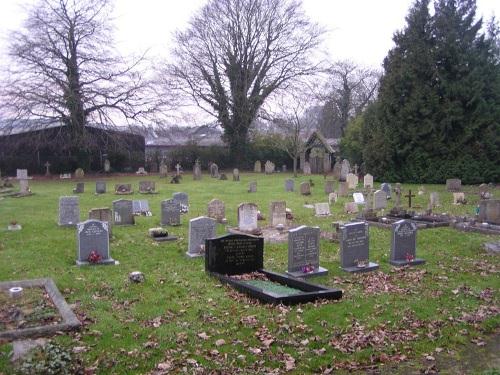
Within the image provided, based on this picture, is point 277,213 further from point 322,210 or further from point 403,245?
point 403,245

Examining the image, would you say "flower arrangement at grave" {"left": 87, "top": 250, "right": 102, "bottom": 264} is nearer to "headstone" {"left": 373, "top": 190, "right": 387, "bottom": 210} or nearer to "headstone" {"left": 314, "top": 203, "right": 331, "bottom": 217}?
"headstone" {"left": 314, "top": 203, "right": 331, "bottom": 217}

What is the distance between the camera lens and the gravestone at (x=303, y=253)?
9547mm

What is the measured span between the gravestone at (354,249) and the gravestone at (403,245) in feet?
2.04

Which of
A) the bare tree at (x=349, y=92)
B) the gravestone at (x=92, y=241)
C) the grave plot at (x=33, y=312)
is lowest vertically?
the grave plot at (x=33, y=312)

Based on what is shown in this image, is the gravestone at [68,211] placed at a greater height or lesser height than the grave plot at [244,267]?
greater

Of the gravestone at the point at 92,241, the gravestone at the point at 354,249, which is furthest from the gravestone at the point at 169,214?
the gravestone at the point at 354,249

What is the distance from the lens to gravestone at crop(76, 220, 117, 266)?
10102 millimetres

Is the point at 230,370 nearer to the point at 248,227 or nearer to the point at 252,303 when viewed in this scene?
the point at 252,303

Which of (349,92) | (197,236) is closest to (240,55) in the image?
(349,92)

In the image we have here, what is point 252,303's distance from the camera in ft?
25.7

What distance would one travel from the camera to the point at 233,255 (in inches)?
373

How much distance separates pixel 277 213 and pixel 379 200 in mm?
5474

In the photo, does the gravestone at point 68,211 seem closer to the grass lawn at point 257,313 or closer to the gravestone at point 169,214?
the grass lawn at point 257,313

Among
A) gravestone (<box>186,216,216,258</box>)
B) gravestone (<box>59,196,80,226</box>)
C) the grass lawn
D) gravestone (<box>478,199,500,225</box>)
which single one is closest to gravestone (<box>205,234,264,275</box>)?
the grass lawn
